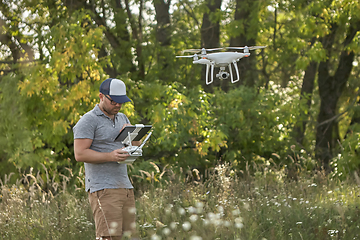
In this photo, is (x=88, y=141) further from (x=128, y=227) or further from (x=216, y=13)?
(x=216, y=13)

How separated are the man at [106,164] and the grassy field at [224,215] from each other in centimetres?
72

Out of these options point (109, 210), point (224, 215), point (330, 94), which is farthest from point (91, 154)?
point (330, 94)

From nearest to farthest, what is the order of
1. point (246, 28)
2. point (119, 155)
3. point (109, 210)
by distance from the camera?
1. point (119, 155)
2. point (109, 210)
3. point (246, 28)

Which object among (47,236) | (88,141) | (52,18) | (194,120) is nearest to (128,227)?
(88,141)

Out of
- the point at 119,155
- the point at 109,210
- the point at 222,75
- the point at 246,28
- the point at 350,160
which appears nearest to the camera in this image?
the point at 222,75

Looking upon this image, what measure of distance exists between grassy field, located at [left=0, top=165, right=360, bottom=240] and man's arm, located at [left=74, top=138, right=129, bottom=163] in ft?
3.48

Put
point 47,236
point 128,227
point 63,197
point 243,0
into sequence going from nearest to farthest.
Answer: point 128,227, point 47,236, point 63,197, point 243,0

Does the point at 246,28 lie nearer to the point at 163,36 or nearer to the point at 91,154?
the point at 163,36

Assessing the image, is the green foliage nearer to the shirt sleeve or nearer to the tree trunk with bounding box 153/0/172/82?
the tree trunk with bounding box 153/0/172/82

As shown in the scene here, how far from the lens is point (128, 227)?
3.39 meters

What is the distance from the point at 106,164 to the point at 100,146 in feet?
0.49

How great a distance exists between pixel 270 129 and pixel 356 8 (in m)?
3.05

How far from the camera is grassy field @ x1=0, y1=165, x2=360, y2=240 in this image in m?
4.17

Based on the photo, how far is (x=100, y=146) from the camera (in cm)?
327
